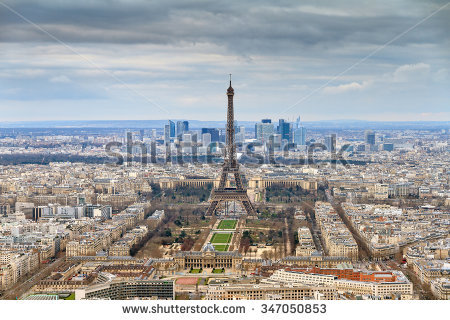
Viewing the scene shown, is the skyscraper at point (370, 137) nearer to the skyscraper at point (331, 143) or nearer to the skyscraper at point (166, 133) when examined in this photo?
the skyscraper at point (331, 143)

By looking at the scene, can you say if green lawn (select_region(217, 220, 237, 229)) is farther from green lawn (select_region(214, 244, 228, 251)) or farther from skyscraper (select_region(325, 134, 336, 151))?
skyscraper (select_region(325, 134, 336, 151))

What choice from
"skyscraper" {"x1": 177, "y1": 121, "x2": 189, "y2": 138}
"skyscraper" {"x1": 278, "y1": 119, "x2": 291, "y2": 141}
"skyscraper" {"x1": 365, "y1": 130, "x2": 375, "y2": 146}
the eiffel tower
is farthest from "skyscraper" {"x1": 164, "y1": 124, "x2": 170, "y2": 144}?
the eiffel tower

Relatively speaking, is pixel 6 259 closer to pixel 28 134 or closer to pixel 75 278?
pixel 75 278

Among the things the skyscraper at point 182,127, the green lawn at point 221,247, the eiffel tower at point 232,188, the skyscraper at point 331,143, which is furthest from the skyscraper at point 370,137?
the green lawn at point 221,247

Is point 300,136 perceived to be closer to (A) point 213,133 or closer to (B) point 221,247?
(A) point 213,133
